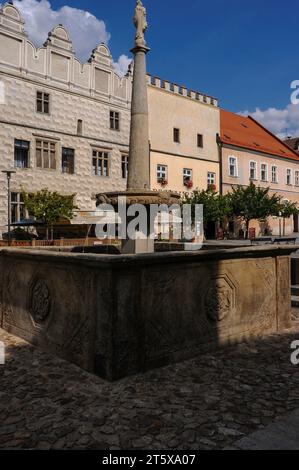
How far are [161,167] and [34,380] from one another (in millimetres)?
29187

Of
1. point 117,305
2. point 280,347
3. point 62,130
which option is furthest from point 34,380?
point 62,130

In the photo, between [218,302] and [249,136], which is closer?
[218,302]

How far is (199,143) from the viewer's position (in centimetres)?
3606

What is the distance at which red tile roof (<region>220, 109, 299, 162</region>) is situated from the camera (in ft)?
130

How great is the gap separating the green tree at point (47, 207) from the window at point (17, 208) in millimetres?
1027

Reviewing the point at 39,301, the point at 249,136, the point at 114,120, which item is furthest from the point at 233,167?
the point at 39,301

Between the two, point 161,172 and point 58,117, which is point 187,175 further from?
point 58,117

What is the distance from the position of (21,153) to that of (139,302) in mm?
22647

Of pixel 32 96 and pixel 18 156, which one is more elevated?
pixel 32 96

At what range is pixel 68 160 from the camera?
89.6 ft

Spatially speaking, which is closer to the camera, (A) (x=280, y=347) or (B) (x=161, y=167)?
(A) (x=280, y=347)
